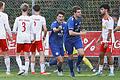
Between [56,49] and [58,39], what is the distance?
0.33 meters

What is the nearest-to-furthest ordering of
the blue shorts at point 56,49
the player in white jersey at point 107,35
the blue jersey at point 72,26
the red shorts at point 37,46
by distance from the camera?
the blue jersey at point 72,26 < the player in white jersey at point 107,35 < the blue shorts at point 56,49 < the red shorts at point 37,46

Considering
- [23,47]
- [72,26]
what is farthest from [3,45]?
[72,26]

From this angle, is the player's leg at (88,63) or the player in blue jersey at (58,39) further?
the player's leg at (88,63)

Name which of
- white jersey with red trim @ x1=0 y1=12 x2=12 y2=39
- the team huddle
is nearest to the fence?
the team huddle

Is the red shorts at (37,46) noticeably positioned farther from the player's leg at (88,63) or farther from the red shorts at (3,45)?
the player's leg at (88,63)

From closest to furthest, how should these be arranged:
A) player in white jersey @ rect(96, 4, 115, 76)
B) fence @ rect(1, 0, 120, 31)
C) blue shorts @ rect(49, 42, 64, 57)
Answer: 1. player in white jersey @ rect(96, 4, 115, 76)
2. blue shorts @ rect(49, 42, 64, 57)
3. fence @ rect(1, 0, 120, 31)

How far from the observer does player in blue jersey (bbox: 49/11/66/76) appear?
1667 centimetres

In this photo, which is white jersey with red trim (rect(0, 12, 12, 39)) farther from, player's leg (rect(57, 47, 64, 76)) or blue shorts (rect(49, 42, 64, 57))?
player's leg (rect(57, 47, 64, 76))

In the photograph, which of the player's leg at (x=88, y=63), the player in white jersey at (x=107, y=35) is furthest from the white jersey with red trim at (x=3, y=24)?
the player in white jersey at (x=107, y=35)

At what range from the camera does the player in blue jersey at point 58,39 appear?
16.7 m

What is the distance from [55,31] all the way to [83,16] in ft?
8.89

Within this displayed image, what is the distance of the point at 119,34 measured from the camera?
59.9 ft

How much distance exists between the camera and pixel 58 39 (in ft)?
55.9

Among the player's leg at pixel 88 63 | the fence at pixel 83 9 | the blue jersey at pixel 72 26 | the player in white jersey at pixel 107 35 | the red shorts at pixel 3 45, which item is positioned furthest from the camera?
the fence at pixel 83 9
